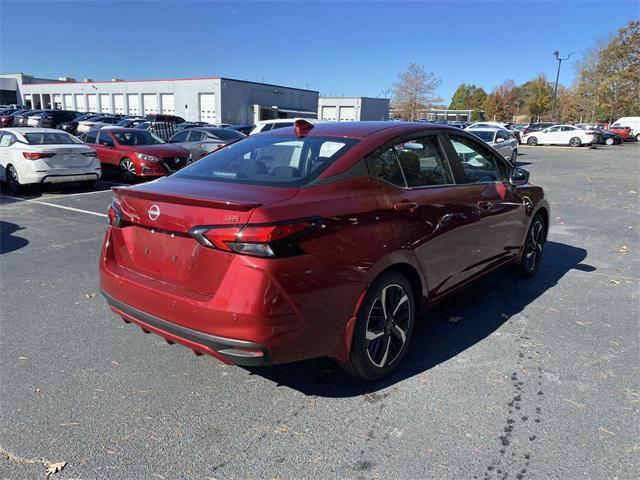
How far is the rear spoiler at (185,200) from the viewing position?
2610 millimetres

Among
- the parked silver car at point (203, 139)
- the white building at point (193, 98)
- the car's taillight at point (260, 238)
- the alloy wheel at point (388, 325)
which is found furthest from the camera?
the white building at point (193, 98)

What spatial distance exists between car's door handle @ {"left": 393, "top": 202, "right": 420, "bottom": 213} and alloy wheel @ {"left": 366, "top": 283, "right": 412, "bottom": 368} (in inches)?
20.1

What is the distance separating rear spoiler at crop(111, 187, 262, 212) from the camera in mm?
2610

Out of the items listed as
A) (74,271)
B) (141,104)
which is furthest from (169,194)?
(141,104)

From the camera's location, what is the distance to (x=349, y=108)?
2672 inches

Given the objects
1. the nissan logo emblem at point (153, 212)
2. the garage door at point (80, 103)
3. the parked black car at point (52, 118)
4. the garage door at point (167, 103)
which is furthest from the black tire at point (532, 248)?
the garage door at point (80, 103)

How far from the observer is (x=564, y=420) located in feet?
9.70

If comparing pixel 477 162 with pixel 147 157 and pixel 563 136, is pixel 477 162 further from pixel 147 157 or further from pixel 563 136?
pixel 563 136

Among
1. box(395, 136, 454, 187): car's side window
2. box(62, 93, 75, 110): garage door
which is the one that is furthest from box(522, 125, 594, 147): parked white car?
box(62, 93, 75, 110): garage door

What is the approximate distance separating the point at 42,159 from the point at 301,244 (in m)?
10.5

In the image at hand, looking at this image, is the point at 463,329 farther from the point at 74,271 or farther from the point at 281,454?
the point at 74,271

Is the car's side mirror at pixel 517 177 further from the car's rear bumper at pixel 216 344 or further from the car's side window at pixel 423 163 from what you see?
the car's rear bumper at pixel 216 344

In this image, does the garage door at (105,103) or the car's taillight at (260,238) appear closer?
the car's taillight at (260,238)

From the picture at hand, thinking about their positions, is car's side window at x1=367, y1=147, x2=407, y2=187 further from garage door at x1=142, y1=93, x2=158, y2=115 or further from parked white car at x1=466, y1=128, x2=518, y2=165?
garage door at x1=142, y1=93, x2=158, y2=115
